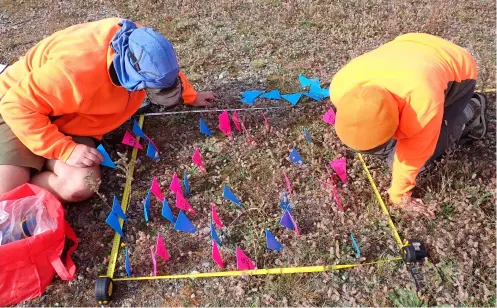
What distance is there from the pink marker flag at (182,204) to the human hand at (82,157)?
76 centimetres

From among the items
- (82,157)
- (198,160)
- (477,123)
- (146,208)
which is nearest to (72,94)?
(82,157)

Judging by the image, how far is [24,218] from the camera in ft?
10.7

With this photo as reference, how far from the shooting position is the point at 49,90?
3.25 metres

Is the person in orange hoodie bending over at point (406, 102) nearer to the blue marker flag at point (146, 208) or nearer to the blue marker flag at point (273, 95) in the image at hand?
the blue marker flag at point (273, 95)

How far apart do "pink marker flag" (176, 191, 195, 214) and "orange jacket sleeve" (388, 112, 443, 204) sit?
1.60 m

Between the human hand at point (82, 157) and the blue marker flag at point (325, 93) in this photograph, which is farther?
the blue marker flag at point (325, 93)

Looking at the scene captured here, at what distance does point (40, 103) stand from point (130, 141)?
94cm

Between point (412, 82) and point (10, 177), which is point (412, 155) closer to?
point (412, 82)

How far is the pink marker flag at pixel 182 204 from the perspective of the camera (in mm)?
3523

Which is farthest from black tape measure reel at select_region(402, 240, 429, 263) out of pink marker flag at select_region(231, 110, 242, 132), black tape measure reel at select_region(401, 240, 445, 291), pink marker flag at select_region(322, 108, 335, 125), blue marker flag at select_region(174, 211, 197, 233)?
pink marker flag at select_region(231, 110, 242, 132)

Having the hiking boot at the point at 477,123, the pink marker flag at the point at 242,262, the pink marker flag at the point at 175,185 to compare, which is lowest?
the pink marker flag at the point at 242,262

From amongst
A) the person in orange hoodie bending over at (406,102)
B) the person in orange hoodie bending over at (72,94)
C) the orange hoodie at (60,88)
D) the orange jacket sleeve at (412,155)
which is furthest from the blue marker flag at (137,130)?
the orange jacket sleeve at (412,155)

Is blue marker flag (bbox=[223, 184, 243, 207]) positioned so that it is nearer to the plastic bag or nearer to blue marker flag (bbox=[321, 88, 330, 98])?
the plastic bag

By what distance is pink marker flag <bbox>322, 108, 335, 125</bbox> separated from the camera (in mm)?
4215
